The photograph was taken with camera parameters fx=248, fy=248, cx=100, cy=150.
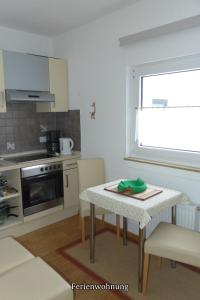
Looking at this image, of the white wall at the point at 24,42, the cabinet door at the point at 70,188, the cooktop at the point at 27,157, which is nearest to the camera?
the cooktop at the point at 27,157

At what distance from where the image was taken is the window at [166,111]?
7.56ft

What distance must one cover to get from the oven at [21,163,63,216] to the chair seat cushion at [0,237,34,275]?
99cm

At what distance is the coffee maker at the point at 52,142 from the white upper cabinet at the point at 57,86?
13.7 inches

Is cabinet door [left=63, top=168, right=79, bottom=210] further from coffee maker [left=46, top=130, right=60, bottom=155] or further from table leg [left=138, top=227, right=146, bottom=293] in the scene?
table leg [left=138, top=227, right=146, bottom=293]

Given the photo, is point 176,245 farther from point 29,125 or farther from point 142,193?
point 29,125

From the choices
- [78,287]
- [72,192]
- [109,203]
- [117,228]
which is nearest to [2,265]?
[78,287]

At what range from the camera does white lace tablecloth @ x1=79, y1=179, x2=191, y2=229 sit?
1854 mm

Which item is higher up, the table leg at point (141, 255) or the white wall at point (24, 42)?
the white wall at point (24, 42)

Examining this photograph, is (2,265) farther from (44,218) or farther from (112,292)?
(44,218)

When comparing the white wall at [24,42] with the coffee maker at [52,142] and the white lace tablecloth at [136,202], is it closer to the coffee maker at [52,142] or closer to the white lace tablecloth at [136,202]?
the coffee maker at [52,142]

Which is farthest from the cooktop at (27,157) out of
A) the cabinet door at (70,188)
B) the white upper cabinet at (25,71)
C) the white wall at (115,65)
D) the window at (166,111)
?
the window at (166,111)

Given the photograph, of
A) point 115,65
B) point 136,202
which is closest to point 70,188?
point 136,202

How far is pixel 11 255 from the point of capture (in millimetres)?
1809

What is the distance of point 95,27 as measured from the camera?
298 cm
